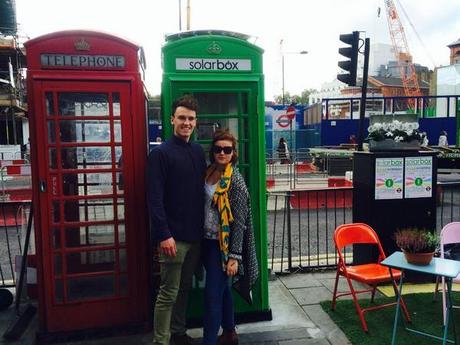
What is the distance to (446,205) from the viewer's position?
11.0 m

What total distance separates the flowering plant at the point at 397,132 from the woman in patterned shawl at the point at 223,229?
8.64 ft

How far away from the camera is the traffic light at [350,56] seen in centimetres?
599

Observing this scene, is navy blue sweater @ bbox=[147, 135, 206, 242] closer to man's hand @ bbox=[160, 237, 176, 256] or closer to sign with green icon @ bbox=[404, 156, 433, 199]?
man's hand @ bbox=[160, 237, 176, 256]

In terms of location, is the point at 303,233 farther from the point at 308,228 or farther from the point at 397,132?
the point at 397,132

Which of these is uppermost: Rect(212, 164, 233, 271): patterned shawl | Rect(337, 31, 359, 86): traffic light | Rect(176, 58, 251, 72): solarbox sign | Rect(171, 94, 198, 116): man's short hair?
Rect(337, 31, 359, 86): traffic light

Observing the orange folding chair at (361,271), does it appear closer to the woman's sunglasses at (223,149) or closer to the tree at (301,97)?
the woman's sunglasses at (223,149)

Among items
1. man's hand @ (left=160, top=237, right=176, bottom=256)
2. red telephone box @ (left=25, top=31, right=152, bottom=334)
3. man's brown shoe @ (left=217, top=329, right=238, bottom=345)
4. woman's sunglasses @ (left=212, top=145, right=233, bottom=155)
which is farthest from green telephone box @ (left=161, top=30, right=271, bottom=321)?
man's hand @ (left=160, top=237, right=176, bottom=256)

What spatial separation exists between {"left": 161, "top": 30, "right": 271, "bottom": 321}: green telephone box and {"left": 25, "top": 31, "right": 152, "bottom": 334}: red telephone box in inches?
14.0

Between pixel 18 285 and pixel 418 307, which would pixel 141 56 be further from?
pixel 418 307

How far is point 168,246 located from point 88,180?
1206 millimetres

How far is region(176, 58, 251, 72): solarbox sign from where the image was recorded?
363cm

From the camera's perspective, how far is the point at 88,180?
12.1 ft

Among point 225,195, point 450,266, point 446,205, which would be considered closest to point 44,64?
point 225,195

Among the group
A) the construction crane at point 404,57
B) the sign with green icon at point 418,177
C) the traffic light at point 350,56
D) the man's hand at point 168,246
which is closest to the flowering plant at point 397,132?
the sign with green icon at point 418,177
